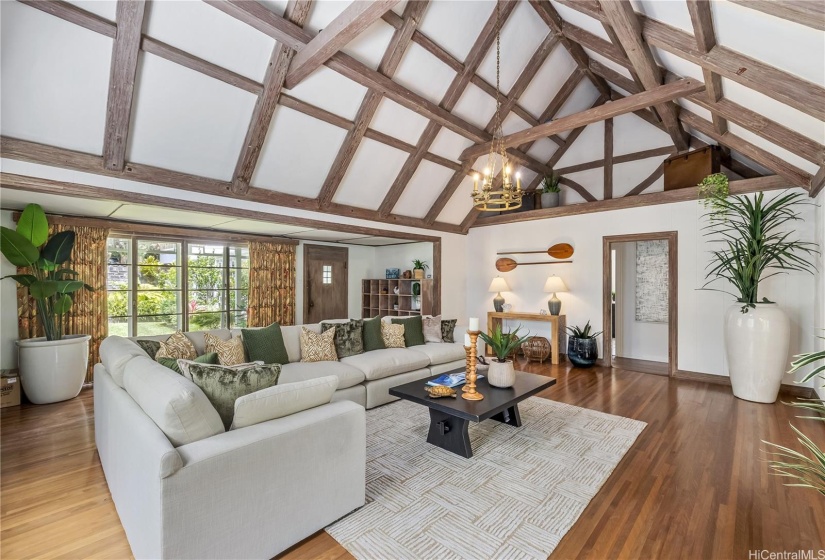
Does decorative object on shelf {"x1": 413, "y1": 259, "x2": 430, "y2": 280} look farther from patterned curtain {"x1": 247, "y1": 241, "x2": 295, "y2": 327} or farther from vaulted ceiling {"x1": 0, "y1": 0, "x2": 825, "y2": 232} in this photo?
patterned curtain {"x1": 247, "y1": 241, "x2": 295, "y2": 327}

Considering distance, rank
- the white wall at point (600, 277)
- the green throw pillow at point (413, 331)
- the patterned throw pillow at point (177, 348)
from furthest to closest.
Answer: the green throw pillow at point (413, 331), the white wall at point (600, 277), the patterned throw pillow at point (177, 348)

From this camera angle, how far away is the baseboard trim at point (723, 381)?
4332 mm

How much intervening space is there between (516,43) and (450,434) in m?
4.67

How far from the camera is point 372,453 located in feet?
9.56

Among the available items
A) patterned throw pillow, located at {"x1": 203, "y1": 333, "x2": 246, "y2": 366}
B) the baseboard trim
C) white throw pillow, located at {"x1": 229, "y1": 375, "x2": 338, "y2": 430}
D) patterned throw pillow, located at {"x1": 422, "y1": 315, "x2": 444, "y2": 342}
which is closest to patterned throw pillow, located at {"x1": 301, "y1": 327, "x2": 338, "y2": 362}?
patterned throw pillow, located at {"x1": 203, "y1": 333, "x2": 246, "y2": 366}

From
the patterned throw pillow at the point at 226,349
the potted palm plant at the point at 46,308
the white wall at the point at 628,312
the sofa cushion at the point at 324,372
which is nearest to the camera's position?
the patterned throw pillow at the point at 226,349

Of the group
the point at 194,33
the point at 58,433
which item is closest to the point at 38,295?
the point at 58,433

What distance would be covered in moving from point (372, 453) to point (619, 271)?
5.67 m

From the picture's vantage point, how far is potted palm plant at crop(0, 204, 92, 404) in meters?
3.77

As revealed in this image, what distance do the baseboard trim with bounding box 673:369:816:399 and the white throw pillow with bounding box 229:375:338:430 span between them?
17.3 ft

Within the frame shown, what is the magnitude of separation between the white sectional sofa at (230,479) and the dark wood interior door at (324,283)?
4671 millimetres

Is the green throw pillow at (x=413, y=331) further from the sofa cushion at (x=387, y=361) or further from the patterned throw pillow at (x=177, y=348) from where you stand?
the patterned throw pillow at (x=177, y=348)

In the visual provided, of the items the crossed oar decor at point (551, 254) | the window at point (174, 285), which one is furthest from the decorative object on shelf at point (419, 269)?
the window at point (174, 285)

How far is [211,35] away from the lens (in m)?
3.09
